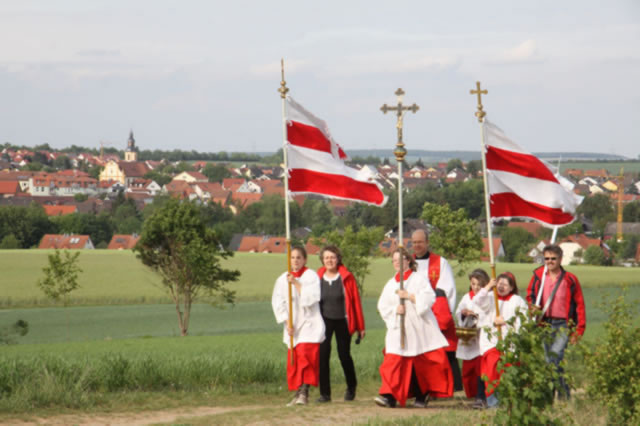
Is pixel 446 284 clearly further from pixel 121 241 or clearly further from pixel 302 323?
pixel 121 241

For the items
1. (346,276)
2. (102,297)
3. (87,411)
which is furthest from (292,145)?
(102,297)

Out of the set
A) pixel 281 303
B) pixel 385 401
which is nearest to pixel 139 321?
pixel 281 303

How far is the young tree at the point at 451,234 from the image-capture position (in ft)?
126

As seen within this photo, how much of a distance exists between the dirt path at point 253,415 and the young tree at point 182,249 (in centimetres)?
2850

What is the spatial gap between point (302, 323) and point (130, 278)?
5251 centimetres

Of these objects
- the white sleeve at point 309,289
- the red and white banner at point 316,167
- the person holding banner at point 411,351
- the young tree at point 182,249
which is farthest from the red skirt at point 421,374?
the young tree at point 182,249

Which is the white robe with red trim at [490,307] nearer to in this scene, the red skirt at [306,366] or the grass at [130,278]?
the red skirt at [306,366]

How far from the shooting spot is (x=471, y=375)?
11914 millimetres

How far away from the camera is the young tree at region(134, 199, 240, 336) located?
39812mm

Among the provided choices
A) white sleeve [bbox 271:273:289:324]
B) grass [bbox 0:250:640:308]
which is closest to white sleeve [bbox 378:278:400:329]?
white sleeve [bbox 271:273:289:324]

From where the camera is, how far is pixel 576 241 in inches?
3863

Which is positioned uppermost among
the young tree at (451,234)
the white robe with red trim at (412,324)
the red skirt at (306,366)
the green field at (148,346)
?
the young tree at (451,234)

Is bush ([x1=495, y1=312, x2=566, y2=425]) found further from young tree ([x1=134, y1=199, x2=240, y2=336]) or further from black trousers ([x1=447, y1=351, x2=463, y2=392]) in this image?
young tree ([x1=134, y1=199, x2=240, y2=336])

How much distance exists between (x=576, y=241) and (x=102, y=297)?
193 feet
